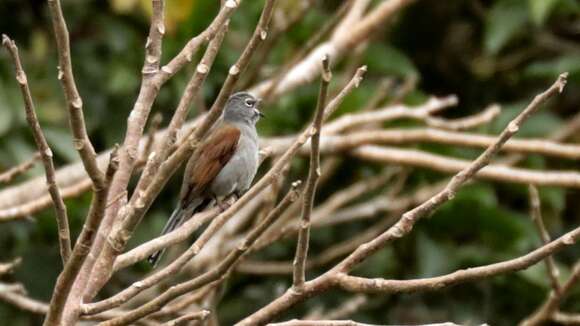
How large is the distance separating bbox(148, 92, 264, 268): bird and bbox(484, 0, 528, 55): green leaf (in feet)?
8.91

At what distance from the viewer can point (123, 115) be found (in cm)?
805

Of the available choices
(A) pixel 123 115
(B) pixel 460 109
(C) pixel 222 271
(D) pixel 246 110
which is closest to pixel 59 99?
(A) pixel 123 115

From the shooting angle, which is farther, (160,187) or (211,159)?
(211,159)

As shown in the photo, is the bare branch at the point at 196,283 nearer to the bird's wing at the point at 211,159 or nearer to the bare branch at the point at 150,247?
the bare branch at the point at 150,247

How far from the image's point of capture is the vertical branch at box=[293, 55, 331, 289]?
2.50 metres

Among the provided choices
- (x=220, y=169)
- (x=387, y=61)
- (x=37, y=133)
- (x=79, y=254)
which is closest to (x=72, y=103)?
(x=37, y=133)

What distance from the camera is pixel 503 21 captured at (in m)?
8.14

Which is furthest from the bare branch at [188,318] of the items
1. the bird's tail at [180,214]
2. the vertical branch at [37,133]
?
the bird's tail at [180,214]

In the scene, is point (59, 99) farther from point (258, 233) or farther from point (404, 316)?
point (258, 233)

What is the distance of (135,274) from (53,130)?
1121 millimetres

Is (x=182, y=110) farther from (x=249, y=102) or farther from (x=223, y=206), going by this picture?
(x=249, y=102)

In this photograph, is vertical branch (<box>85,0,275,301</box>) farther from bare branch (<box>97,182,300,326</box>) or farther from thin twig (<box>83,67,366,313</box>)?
bare branch (<box>97,182,300,326</box>)

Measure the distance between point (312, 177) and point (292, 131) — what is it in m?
4.79

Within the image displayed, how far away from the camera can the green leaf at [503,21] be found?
8.02 meters
